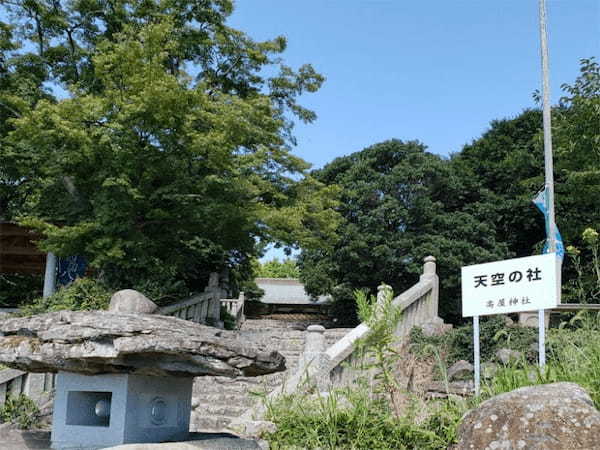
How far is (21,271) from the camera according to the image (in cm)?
2044

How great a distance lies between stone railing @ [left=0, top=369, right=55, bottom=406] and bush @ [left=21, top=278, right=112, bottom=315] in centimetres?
384

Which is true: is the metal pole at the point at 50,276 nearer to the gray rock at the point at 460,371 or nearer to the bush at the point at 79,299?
the bush at the point at 79,299

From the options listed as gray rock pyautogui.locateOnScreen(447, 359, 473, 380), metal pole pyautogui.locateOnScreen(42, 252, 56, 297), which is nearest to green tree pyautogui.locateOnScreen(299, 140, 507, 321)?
metal pole pyautogui.locateOnScreen(42, 252, 56, 297)

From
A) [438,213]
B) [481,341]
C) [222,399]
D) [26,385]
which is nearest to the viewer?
[26,385]

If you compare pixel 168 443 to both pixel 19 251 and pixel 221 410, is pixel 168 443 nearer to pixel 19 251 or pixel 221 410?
pixel 221 410

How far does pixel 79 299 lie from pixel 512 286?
9690 mm

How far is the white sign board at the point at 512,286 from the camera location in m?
6.48

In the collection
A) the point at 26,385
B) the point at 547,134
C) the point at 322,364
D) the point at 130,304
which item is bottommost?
the point at 26,385

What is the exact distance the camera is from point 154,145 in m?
13.0

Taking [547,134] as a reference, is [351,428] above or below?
below

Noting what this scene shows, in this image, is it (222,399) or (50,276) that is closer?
(222,399)

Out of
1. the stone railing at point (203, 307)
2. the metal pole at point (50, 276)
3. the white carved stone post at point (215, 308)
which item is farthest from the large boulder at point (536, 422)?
the metal pole at point (50, 276)

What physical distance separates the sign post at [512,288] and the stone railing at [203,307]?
8806mm

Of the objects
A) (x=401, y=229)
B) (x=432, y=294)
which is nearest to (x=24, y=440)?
(x=432, y=294)
